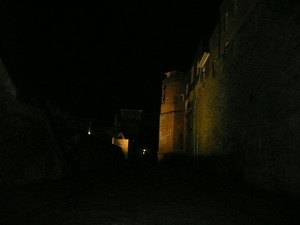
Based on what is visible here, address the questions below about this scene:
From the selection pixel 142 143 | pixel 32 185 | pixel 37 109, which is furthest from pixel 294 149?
pixel 142 143

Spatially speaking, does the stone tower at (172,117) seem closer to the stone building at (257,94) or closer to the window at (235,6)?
the stone building at (257,94)

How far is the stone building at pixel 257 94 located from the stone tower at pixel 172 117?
14.4m

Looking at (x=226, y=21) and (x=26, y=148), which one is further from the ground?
(x=226, y=21)

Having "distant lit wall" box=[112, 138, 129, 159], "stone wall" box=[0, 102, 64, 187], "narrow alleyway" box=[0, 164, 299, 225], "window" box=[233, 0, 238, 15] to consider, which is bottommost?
"narrow alleyway" box=[0, 164, 299, 225]

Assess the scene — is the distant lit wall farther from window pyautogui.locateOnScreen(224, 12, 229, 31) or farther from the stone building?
window pyautogui.locateOnScreen(224, 12, 229, 31)

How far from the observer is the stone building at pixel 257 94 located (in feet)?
23.2

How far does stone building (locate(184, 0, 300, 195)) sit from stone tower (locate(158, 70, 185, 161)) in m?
14.4

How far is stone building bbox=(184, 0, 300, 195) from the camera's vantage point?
7062 millimetres

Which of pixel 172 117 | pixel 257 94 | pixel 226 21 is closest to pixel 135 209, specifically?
pixel 257 94

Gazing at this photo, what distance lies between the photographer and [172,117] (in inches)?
1256

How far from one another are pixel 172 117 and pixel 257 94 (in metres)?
22.7

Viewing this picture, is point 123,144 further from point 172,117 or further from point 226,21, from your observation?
point 226,21

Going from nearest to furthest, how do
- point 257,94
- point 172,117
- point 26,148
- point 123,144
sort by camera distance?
point 26,148 → point 257,94 → point 172,117 → point 123,144

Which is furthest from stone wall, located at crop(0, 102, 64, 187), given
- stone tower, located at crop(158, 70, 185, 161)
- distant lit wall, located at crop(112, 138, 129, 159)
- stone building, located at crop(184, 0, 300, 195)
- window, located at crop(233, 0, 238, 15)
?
distant lit wall, located at crop(112, 138, 129, 159)
